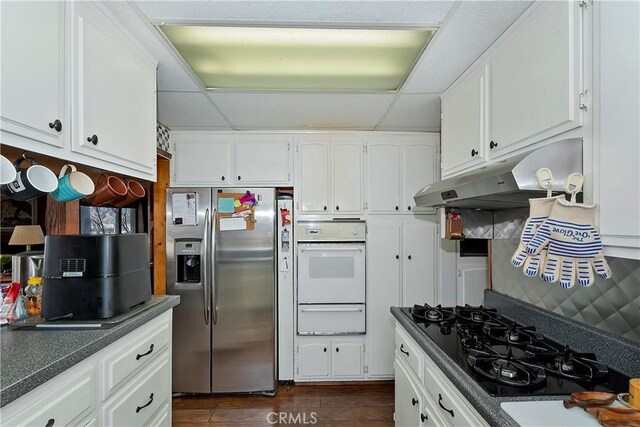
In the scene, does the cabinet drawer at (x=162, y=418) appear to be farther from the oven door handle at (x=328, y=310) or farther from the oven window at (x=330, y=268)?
the oven window at (x=330, y=268)

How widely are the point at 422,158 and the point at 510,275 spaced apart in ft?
4.41

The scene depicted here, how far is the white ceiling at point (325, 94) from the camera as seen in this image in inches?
49.2

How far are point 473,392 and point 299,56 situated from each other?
5.49ft

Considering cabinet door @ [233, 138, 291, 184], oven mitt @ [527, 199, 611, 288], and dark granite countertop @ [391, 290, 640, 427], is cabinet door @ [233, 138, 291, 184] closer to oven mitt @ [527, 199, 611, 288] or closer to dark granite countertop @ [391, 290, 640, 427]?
dark granite countertop @ [391, 290, 640, 427]

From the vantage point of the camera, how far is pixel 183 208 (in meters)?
2.75

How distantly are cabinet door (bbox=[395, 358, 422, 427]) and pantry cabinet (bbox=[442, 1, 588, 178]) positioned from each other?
3.96 ft

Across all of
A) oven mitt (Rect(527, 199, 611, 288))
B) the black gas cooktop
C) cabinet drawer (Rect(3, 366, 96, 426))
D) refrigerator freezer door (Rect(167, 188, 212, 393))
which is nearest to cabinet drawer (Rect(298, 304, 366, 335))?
refrigerator freezer door (Rect(167, 188, 212, 393))

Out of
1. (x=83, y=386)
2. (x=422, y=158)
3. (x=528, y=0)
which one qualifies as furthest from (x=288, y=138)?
(x=83, y=386)

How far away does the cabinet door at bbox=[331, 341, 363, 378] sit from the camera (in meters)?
2.88

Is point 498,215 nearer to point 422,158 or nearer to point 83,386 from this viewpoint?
point 422,158

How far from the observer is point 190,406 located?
263 centimetres

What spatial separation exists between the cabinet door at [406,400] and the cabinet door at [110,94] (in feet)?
5.85

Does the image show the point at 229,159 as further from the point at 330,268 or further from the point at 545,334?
the point at 545,334

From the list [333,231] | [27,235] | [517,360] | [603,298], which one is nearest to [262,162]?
[333,231]
